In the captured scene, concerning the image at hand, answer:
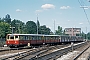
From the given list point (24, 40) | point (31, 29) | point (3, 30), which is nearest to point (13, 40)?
point (24, 40)

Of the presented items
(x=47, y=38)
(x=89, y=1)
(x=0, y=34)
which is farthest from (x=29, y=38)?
(x=0, y=34)

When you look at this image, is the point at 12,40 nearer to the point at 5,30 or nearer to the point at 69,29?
the point at 5,30

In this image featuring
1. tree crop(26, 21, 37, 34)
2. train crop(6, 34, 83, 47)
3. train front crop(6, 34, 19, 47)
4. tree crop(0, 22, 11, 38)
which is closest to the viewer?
train front crop(6, 34, 19, 47)

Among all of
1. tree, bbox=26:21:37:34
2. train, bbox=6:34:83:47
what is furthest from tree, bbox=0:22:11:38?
tree, bbox=26:21:37:34

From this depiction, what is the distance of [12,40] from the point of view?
41.7 meters

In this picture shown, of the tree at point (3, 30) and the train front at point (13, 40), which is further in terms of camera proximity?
the tree at point (3, 30)

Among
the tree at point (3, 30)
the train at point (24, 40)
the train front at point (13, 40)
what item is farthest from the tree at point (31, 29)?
the train front at point (13, 40)

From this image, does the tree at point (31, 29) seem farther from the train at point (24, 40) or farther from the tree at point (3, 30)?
the train at point (24, 40)

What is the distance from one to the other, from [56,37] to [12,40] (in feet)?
78.8

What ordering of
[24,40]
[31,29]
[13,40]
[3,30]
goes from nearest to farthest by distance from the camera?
[13,40]
[24,40]
[3,30]
[31,29]

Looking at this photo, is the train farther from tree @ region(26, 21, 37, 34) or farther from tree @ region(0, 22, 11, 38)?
tree @ region(26, 21, 37, 34)

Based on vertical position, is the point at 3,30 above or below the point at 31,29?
below

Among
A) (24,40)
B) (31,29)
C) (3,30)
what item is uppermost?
(31,29)

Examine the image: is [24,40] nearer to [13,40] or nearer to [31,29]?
[13,40]
